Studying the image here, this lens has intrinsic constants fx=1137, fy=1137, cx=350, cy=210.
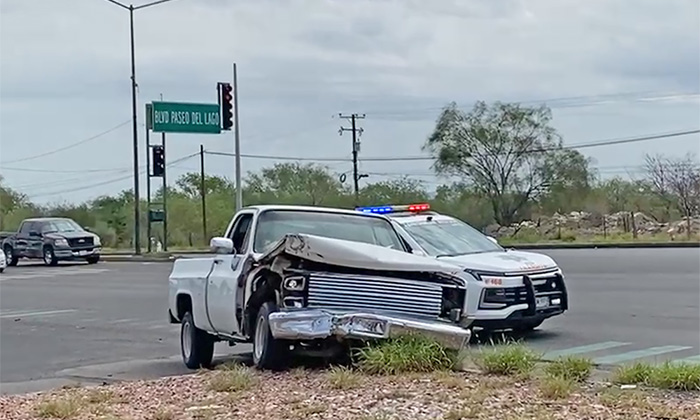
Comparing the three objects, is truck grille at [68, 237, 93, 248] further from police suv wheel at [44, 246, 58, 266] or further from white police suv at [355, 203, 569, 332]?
white police suv at [355, 203, 569, 332]

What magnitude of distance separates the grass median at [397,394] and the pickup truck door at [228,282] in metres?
1.02

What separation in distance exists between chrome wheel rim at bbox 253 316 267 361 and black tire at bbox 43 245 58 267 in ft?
108

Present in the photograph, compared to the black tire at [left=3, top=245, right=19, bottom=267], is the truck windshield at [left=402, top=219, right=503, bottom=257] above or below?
above

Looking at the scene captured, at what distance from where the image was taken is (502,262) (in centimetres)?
1477

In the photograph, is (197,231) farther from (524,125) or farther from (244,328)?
(244,328)

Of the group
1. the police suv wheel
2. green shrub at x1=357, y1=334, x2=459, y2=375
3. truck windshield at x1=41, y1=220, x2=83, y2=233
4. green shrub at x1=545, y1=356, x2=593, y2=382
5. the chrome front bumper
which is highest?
truck windshield at x1=41, y1=220, x2=83, y2=233

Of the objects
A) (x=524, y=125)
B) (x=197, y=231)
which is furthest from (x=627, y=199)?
(x=197, y=231)

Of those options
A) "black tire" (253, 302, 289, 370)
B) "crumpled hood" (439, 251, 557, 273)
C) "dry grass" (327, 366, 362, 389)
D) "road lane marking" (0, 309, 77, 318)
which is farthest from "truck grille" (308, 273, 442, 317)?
"road lane marking" (0, 309, 77, 318)

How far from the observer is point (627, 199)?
70625mm

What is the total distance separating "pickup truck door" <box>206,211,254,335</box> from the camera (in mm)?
11852

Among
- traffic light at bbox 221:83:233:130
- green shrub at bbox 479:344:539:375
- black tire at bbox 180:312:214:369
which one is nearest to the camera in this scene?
green shrub at bbox 479:344:539:375

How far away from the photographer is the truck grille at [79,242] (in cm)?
4282

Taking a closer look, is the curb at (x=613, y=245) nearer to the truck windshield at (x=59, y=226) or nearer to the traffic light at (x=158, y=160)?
the traffic light at (x=158, y=160)

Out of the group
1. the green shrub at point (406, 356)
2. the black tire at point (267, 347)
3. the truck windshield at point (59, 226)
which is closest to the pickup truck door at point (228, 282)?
the black tire at point (267, 347)
